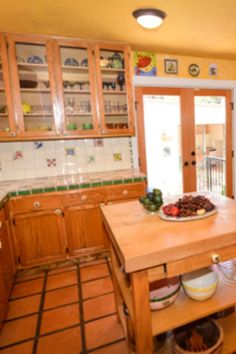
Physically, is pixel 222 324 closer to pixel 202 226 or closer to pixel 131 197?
pixel 202 226

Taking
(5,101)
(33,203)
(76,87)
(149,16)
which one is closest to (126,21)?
(149,16)

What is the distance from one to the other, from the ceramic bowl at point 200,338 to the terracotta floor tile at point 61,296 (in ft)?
3.15

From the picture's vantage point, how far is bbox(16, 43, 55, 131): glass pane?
89.7 inches

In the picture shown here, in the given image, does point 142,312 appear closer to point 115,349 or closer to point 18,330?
point 115,349

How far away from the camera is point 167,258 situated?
87 cm

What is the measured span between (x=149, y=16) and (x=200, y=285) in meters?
2.07

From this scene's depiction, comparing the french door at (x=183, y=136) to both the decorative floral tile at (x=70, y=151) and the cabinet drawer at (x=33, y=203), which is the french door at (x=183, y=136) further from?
the cabinet drawer at (x=33, y=203)

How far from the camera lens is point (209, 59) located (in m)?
3.05

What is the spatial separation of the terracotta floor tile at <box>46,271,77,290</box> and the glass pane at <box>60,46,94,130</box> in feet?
5.11

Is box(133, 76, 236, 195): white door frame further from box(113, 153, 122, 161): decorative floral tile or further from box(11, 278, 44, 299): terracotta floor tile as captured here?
box(11, 278, 44, 299): terracotta floor tile

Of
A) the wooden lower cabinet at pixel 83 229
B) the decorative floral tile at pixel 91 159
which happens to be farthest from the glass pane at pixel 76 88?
the wooden lower cabinet at pixel 83 229

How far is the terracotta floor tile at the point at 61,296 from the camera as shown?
5.76 feet

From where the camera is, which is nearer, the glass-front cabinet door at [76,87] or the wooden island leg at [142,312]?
the wooden island leg at [142,312]

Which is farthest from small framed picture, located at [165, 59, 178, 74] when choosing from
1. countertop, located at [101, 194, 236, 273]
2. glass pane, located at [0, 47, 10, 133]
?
countertop, located at [101, 194, 236, 273]
